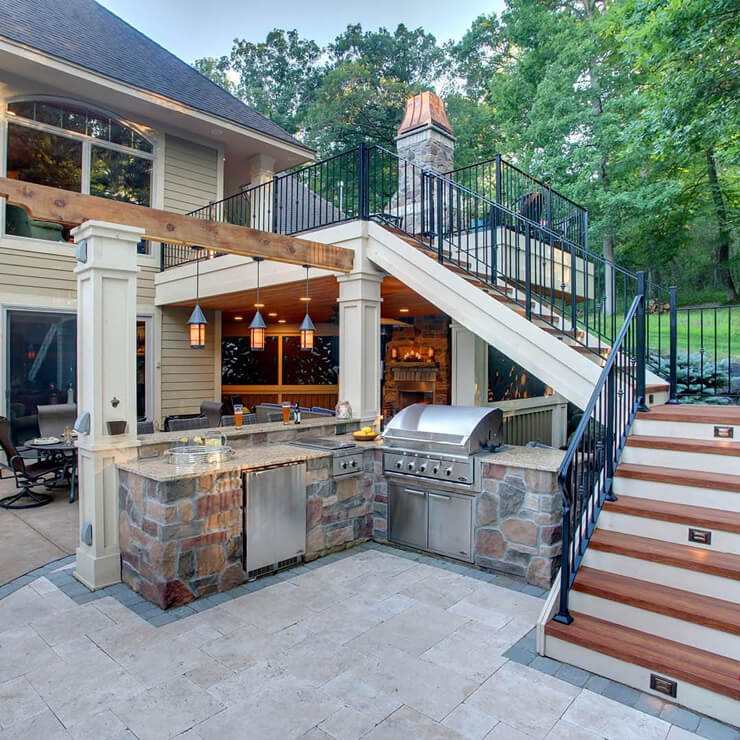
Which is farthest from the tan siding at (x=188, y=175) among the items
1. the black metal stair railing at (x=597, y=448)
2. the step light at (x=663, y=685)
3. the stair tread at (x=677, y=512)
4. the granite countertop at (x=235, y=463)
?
the step light at (x=663, y=685)

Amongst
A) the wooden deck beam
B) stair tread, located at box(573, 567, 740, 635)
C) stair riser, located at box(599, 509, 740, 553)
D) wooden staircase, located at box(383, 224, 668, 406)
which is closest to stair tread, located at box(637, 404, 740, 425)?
wooden staircase, located at box(383, 224, 668, 406)

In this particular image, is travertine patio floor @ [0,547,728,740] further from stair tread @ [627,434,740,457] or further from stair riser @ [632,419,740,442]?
stair riser @ [632,419,740,442]

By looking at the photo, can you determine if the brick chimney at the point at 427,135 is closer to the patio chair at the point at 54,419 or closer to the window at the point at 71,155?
the window at the point at 71,155

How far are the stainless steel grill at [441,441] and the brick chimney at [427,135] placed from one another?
4208 mm

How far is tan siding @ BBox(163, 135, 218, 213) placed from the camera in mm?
8758

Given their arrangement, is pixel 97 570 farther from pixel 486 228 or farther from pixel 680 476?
pixel 486 228

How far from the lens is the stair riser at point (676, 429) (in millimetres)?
3457

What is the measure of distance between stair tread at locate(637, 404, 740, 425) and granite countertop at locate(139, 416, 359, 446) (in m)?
2.80

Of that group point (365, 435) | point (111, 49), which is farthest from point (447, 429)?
point (111, 49)

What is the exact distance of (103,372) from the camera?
3.70m

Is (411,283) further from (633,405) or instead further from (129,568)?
(129,568)

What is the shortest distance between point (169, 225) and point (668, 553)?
159 inches

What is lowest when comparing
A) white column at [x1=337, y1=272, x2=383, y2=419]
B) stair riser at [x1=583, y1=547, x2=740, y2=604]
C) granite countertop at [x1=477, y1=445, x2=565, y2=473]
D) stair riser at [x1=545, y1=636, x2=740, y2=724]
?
stair riser at [x1=545, y1=636, x2=740, y2=724]

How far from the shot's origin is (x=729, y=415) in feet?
11.7
